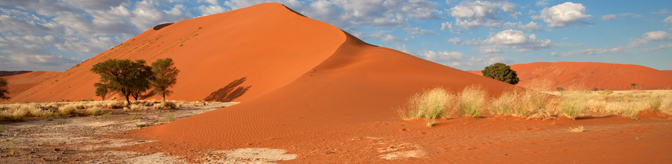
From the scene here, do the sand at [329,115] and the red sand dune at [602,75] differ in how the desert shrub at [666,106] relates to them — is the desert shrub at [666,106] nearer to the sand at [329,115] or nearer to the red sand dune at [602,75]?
the sand at [329,115]

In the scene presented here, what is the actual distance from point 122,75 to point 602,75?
3066 inches

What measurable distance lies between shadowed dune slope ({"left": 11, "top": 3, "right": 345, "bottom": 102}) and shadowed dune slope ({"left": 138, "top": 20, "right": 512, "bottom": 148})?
2.83 m

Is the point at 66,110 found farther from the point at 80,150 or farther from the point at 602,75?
the point at 602,75

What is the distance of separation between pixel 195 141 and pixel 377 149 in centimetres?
553

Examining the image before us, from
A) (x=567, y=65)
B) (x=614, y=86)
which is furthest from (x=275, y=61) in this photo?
(x=567, y=65)

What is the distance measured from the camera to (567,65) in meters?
76.6

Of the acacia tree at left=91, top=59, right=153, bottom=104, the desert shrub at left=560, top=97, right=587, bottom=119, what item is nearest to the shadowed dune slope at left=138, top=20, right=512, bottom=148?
the desert shrub at left=560, top=97, right=587, bottom=119

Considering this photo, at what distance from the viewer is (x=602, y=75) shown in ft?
218

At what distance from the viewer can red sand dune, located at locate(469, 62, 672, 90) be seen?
5925 cm

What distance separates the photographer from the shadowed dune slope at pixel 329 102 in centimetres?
1141

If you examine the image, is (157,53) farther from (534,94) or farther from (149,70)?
(534,94)

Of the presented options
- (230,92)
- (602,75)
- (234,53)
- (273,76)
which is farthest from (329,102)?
(602,75)

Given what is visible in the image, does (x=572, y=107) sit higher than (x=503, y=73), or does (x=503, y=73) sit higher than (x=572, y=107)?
(x=503, y=73)

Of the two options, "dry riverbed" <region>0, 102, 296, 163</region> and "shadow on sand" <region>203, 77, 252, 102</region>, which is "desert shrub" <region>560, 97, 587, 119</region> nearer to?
"dry riverbed" <region>0, 102, 296, 163</region>
